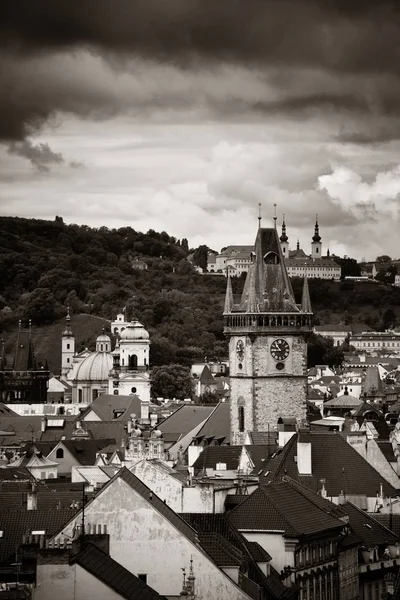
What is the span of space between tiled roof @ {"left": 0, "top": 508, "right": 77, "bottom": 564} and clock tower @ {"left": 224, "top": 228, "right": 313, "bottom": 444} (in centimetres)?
4895

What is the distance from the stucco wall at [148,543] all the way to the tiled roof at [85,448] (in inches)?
2335

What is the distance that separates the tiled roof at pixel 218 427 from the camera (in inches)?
4055

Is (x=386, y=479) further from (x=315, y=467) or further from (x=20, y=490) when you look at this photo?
(x=20, y=490)

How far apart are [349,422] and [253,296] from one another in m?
16.4

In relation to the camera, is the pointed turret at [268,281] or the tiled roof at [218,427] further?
the pointed turret at [268,281]

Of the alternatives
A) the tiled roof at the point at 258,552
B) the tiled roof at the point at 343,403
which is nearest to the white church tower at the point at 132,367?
the tiled roof at the point at 343,403

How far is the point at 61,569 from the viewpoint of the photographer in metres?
36.7

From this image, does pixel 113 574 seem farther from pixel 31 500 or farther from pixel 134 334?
pixel 134 334

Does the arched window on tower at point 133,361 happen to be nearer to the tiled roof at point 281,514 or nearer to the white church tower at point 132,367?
the white church tower at point 132,367

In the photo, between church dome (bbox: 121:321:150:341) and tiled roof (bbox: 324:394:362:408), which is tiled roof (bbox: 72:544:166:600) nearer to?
tiled roof (bbox: 324:394:362:408)

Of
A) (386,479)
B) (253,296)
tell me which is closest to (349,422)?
(253,296)

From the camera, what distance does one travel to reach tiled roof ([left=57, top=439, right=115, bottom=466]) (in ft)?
344

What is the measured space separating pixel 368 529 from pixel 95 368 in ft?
453

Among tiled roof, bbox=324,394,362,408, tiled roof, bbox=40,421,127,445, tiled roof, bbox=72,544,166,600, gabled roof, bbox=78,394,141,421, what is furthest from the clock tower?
tiled roof, bbox=324,394,362,408
